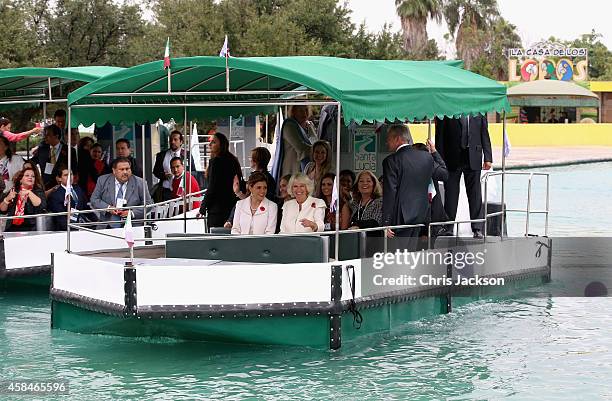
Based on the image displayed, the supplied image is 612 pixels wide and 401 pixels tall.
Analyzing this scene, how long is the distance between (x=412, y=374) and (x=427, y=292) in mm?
1780

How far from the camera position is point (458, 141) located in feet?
45.4

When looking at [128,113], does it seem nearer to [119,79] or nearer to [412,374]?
[119,79]

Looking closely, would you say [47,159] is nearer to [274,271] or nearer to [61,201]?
[61,201]

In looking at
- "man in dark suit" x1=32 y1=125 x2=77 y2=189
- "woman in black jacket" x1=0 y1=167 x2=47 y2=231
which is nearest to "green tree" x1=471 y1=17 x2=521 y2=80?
"man in dark suit" x1=32 y1=125 x2=77 y2=189

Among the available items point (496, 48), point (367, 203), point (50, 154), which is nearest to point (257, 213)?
point (367, 203)

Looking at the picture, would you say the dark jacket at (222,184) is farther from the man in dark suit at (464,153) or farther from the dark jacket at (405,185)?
the man in dark suit at (464,153)

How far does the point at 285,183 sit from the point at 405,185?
57.5 inches

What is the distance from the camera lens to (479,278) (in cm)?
1298

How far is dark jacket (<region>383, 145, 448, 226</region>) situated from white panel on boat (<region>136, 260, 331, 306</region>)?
1.63 meters

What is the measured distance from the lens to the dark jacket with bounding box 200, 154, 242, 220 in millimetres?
13055

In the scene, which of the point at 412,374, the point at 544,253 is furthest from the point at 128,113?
the point at 412,374

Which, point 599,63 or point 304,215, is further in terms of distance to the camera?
point 599,63

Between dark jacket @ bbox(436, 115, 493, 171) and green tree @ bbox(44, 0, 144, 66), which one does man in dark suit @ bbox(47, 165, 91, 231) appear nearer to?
dark jacket @ bbox(436, 115, 493, 171)

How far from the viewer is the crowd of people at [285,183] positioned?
1134 cm
